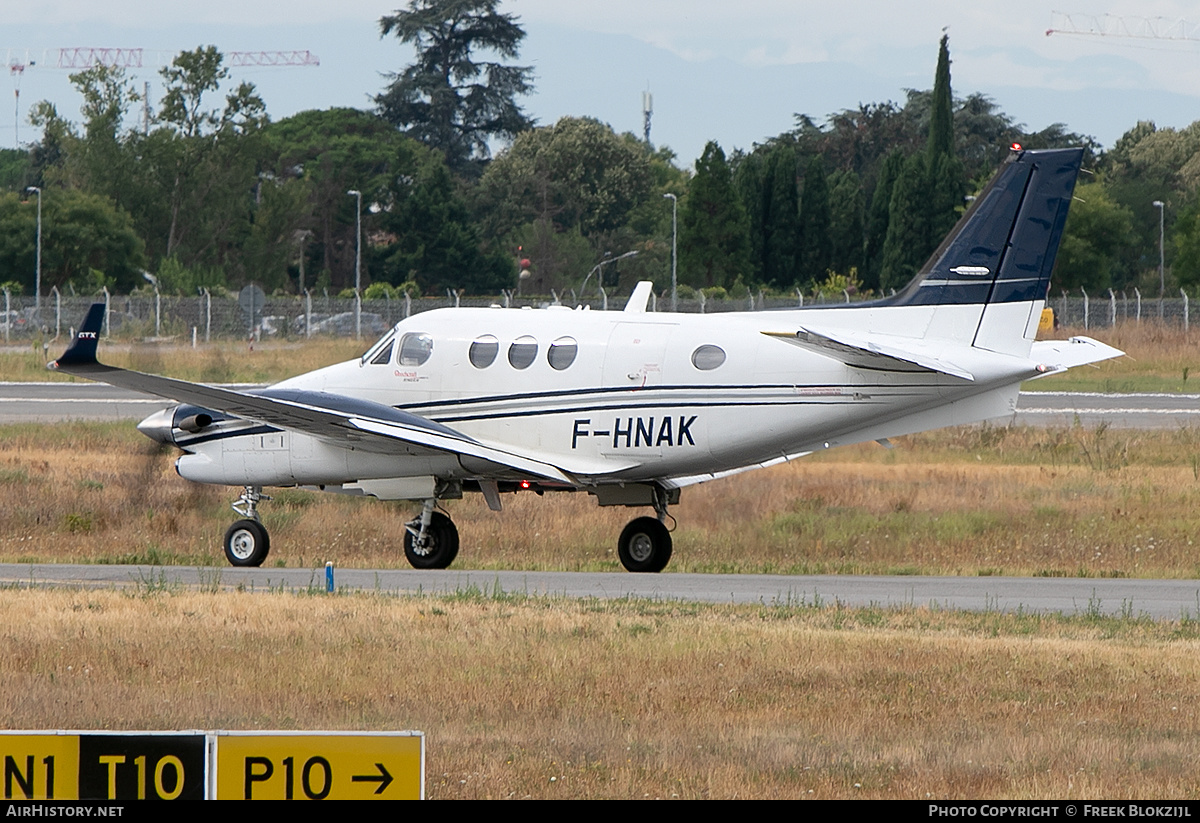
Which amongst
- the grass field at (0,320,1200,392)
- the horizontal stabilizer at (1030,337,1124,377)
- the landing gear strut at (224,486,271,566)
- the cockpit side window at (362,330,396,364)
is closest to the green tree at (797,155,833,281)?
the grass field at (0,320,1200,392)

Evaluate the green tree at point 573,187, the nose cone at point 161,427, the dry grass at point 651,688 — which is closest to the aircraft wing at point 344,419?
the nose cone at point 161,427

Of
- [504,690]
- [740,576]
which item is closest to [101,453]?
[740,576]

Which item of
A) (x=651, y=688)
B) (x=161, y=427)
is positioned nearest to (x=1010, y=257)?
(x=651, y=688)

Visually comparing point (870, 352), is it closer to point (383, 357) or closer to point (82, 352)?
point (383, 357)

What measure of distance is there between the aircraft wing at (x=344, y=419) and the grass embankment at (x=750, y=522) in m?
2.15

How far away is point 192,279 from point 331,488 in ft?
219

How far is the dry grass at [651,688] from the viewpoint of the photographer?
9.15m

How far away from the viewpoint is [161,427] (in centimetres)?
2073

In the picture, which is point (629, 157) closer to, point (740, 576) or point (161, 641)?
point (740, 576)

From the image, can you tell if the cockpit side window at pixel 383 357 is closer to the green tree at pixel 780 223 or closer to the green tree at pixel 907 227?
the green tree at pixel 907 227

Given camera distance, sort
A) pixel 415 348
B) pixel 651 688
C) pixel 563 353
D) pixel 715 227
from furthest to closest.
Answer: pixel 715 227, pixel 415 348, pixel 563 353, pixel 651 688

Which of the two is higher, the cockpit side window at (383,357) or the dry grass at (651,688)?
the cockpit side window at (383,357)

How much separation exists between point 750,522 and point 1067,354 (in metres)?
7.28

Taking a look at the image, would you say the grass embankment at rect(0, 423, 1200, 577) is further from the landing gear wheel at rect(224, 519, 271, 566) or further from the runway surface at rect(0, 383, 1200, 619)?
the runway surface at rect(0, 383, 1200, 619)
